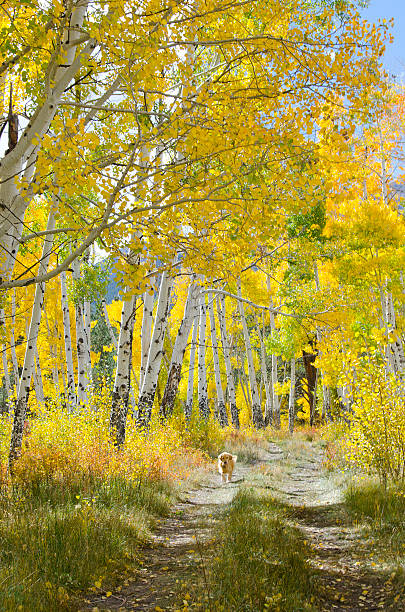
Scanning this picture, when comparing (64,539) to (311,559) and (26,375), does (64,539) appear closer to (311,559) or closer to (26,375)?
(311,559)

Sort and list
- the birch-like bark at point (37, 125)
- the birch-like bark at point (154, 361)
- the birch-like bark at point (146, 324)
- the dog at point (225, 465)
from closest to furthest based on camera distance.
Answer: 1. the birch-like bark at point (37, 125)
2. the dog at point (225, 465)
3. the birch-like bark at point (154, 361)
4. the birch-like bark at point (146, 324)

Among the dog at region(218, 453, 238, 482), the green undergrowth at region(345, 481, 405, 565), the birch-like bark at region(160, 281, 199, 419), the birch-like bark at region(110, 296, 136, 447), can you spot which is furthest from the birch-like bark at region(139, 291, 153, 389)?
the green undergrowth at region(345, 481, 405, 565)

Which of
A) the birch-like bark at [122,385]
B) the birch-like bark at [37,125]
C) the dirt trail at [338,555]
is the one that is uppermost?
the birch-like bark at [37,125]

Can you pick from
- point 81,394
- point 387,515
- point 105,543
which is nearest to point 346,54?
point 387,515

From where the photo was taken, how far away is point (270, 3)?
17.6 ft

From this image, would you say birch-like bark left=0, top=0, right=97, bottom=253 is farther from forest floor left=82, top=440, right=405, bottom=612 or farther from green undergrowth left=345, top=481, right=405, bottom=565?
green undergrowth left=345, top=481, right=405, bottom=565

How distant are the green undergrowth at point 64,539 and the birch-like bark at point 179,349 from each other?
4.37 m

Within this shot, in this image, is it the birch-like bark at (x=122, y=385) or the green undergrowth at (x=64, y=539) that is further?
the birch-like bark at (x=122, y=385)

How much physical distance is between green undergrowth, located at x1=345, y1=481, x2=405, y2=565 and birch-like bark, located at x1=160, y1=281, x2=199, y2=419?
4767mm

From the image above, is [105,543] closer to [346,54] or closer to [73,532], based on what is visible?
[73,532]

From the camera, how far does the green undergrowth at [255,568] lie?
10.4 ft

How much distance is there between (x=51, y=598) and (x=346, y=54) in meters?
5.46

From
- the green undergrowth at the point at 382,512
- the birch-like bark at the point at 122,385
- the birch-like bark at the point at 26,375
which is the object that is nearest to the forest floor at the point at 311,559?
the green undergrowth at the point at 382,512

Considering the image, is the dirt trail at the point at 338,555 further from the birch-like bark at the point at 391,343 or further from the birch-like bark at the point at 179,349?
the birch-like bark at the point at 391,343
